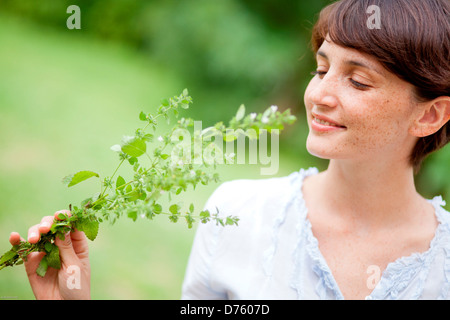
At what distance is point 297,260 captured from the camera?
1730 millimetres

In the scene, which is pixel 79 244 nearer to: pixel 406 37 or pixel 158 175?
pixel 158 175

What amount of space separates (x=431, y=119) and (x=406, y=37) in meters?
0.30

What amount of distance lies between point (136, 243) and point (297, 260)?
2013 millimetres

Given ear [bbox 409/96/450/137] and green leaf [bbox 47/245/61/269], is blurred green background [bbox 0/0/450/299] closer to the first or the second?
green leaf [bbox 47/245/61/269]

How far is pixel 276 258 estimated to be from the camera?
1.75m

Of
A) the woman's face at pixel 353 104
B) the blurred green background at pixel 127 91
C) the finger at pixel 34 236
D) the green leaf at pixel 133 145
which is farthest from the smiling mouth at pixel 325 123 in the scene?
the blurred green background at pixel 127 91

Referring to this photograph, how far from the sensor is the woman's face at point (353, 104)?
1.41 metres

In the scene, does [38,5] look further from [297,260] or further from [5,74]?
[297,260]

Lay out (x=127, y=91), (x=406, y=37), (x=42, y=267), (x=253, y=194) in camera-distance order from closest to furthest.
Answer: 1. (x=42, y=267)
2. (x=406, y=37)
3. (x=253, y=194)
4. (x=127, y=91)

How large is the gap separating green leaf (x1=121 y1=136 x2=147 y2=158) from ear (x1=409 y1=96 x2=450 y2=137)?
898 mm

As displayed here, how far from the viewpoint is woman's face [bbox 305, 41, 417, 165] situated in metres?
1.41

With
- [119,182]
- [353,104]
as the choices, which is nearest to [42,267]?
[119,182]

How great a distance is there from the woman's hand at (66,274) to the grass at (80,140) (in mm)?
1677

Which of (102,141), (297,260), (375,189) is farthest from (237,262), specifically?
(102,141)
